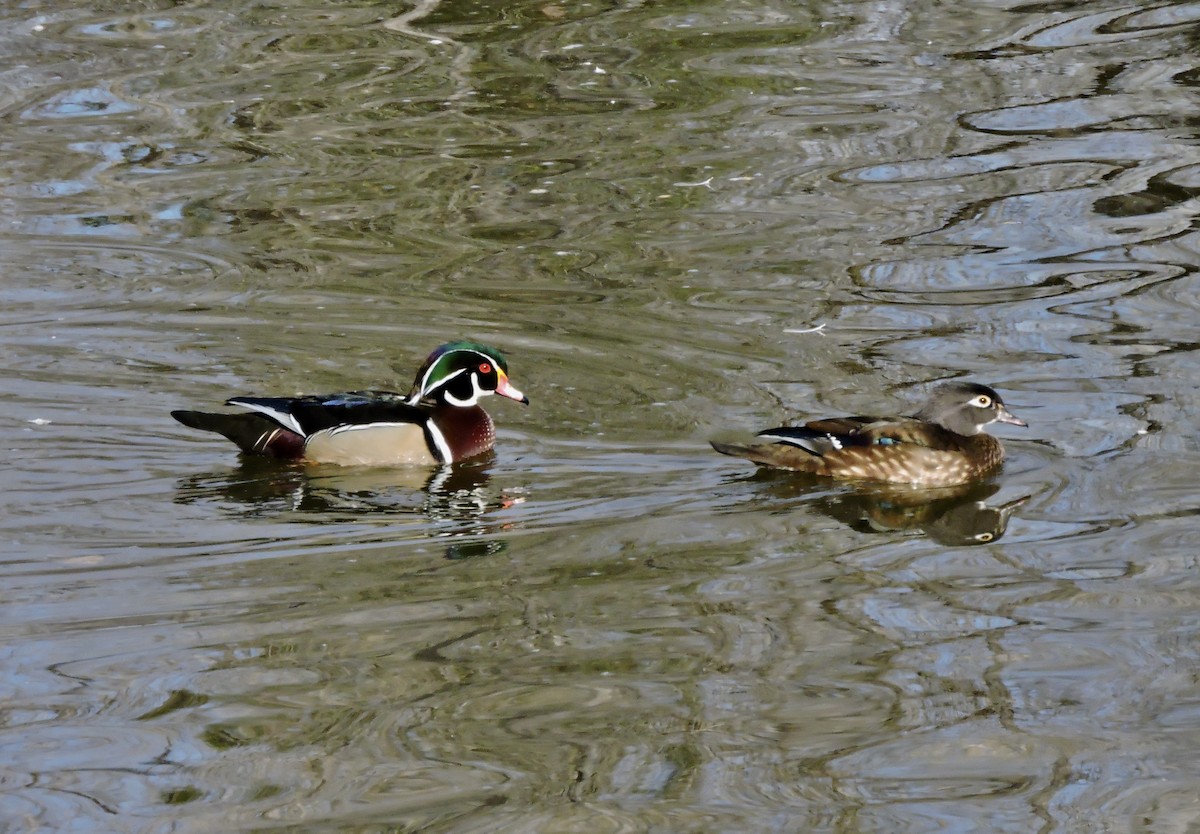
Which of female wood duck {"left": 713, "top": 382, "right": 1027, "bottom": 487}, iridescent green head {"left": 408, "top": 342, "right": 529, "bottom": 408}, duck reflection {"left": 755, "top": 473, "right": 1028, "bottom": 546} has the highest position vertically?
iridescent green head {"left": 408, "top": 342, "right": 529, "bottom": 408}

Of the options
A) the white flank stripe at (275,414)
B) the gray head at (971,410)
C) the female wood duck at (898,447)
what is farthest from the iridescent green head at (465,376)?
the gray head at (971,410)

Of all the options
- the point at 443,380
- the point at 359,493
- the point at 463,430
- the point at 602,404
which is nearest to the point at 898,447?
the point at 602,404

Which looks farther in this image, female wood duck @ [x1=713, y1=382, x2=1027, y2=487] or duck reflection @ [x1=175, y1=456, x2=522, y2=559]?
female wood duck @ [x1=713, y1=382, x2=1027, y2=487]

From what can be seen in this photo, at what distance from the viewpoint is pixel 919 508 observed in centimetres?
788

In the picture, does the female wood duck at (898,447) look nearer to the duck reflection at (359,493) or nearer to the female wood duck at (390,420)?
the duck reflection at (359,493)

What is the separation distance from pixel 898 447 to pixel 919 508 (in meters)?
0.32

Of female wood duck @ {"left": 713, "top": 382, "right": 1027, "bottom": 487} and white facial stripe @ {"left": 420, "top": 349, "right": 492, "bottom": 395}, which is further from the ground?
white facial stripe @ {"left": 420, "top": 349, "right": 492, "bottom": 395}

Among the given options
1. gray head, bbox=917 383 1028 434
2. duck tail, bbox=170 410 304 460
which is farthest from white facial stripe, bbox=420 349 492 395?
gray head, bbox=917 383 1028 434

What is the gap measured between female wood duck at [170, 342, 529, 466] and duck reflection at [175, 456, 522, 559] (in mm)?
86

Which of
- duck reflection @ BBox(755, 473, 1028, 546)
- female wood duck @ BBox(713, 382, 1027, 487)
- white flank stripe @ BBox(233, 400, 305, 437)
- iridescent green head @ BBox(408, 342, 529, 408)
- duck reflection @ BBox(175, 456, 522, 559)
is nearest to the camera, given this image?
duck reflection @ BBox(755, 473, 1028, 546)

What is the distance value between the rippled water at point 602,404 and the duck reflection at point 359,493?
4 centimetres

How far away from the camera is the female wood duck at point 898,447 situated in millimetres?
7992

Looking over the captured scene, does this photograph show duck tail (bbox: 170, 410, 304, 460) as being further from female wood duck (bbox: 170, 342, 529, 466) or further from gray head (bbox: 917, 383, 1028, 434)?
gray head (bbox: 917, 383, 1028, 434)

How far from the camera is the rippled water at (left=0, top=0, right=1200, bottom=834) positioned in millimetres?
5246
